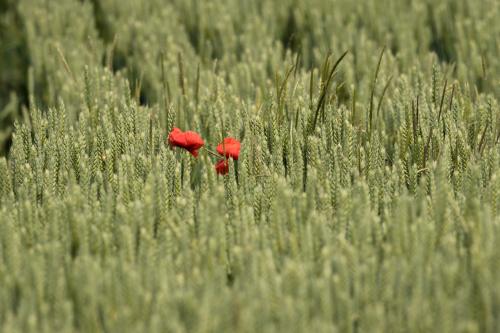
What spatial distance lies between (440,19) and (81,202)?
2.08 metres

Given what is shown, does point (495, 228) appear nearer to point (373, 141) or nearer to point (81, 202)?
point (373, 141)

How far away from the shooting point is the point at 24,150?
2453mm

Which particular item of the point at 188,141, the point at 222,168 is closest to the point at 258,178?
the point at 222,168

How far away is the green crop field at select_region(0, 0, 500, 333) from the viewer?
1.65 meters

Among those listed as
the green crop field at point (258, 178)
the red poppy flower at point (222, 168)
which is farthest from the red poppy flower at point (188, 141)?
the red poppy flower at point (222, 168)

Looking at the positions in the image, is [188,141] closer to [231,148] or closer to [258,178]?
[231,148]

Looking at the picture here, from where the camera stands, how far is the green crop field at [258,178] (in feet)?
5.40

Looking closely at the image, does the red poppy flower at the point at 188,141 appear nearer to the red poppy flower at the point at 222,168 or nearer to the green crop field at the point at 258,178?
the green crop field at the point at 258,178

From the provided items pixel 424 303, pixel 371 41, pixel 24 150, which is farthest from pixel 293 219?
pixel 371 41

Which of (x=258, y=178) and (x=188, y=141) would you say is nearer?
(x=258, y=178)

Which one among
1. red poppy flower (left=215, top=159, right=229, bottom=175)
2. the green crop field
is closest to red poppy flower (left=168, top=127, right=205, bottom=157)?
the green crop field

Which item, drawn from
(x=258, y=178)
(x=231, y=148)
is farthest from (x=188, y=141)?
(x=258, y=178)

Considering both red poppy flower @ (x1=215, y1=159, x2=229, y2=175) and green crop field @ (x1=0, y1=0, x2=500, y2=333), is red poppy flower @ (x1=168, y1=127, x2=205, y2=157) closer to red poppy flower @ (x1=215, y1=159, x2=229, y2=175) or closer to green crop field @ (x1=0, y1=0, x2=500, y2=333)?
green crop field @ (x1=0, y1=0, x2=500, y2=333)

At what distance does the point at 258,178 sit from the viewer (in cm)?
226
